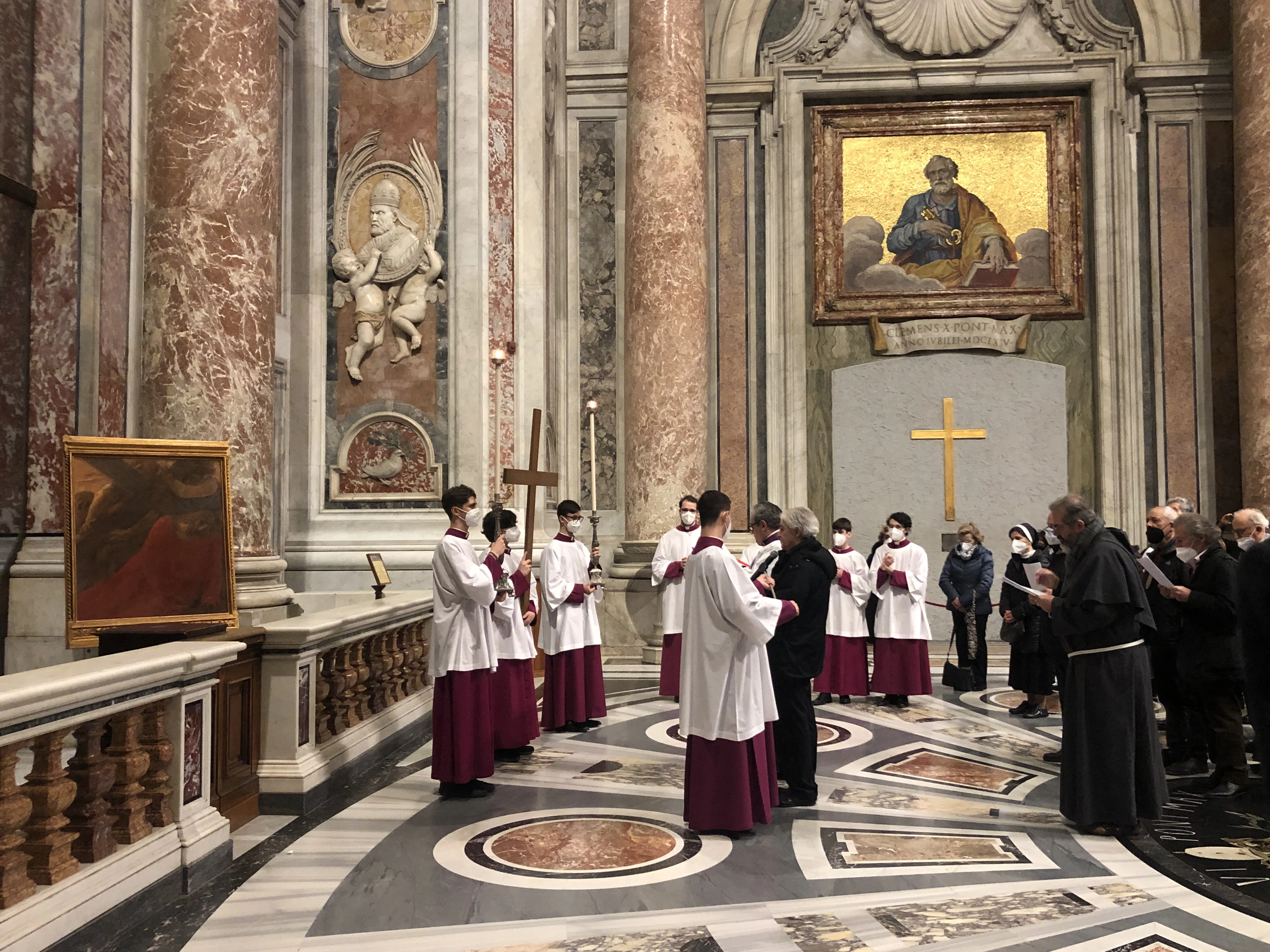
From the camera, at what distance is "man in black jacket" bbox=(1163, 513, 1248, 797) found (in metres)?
6.18

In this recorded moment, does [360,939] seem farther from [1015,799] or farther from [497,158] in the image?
[497,158]

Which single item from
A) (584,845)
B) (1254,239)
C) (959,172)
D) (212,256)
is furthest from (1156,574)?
(959,172)

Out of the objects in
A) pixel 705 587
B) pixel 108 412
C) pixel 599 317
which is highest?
pixel 599 317

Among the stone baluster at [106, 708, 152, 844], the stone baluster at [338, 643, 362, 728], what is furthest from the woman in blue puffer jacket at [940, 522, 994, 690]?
the stone baluster at [106, 708, 152, 844]

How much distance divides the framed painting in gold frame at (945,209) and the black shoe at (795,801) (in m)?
9.03

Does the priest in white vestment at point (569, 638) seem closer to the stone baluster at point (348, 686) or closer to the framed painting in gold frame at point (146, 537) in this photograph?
the stone baluster at point (348, 686)

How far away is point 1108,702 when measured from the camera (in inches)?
209

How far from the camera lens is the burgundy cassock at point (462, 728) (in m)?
6.03

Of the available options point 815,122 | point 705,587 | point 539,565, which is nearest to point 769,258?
point 815,122

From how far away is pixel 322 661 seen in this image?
21.2 ft

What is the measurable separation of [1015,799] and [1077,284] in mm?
9489

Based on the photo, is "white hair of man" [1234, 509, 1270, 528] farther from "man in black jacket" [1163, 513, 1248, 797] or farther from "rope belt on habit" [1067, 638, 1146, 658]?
"rope belt on habit" [1067, 638, 1146, 658]

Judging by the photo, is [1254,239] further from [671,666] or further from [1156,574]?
[671,666]

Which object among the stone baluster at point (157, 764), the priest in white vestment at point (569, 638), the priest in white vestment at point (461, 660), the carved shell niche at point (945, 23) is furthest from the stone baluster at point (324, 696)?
the carved shell niche at point (945, 23)
